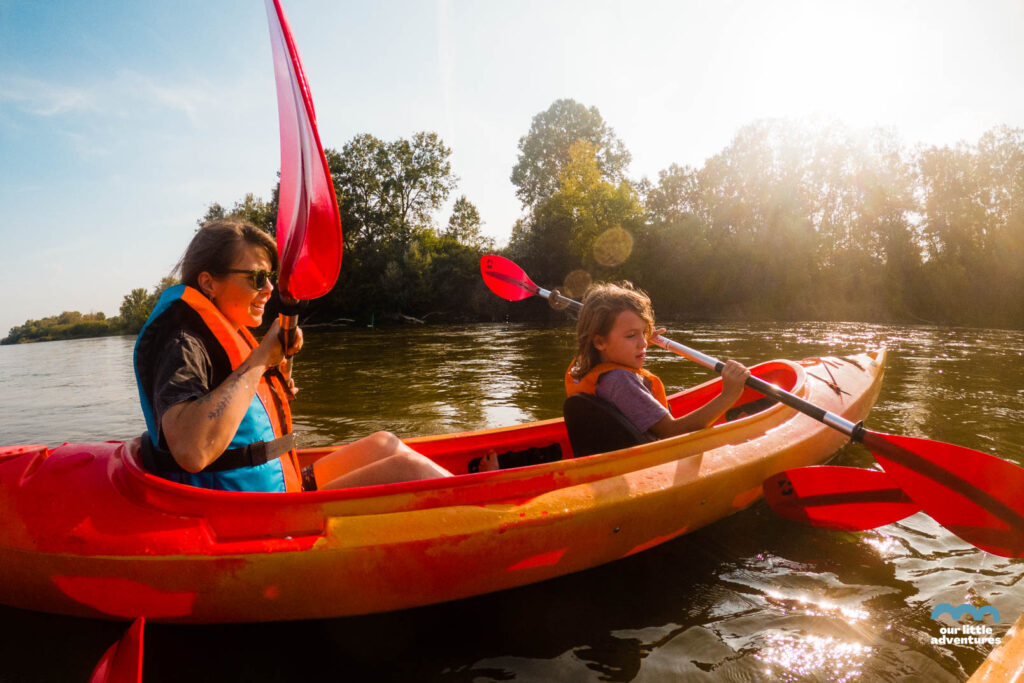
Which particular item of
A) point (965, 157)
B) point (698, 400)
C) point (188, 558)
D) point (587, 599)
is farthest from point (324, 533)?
point (965, 157)

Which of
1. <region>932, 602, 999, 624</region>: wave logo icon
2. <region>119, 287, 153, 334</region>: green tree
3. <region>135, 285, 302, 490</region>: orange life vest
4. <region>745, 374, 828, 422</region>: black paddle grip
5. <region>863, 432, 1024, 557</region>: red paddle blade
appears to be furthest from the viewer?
<region>119, 287, 153, 334</region>: green tree

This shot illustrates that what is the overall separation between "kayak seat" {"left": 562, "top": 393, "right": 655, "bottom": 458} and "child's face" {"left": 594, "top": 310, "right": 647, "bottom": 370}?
0.70 ft

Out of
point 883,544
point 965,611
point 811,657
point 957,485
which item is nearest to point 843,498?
point 883,544

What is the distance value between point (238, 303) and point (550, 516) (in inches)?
51.0

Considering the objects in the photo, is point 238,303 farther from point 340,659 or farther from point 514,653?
point 514,653

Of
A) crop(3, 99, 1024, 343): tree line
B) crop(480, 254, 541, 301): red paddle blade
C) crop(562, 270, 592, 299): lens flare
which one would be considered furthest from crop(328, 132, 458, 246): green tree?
crop(480, 254, 541, 301): red paddle blade

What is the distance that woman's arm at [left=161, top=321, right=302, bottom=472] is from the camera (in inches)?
55.7

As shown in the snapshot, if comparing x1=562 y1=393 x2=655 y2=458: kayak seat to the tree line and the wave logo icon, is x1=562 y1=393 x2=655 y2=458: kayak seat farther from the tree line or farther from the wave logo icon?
the tree line

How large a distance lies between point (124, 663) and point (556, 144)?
36803mm

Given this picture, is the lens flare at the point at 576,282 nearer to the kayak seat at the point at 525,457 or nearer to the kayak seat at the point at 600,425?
the kayak seat at the point at 525,457

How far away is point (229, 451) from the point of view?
5.73ft

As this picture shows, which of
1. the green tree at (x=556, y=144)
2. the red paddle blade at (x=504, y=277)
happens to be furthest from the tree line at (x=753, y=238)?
the red paddle blade at (x=504, y=277)

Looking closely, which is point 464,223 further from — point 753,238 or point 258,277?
point 258,277

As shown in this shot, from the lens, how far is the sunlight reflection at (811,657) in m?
1.68
